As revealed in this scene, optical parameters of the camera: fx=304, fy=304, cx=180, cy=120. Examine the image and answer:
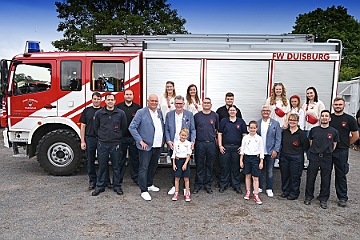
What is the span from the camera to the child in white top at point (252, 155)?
4902 millimetres

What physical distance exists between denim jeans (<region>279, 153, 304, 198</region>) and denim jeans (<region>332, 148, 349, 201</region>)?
0.50m

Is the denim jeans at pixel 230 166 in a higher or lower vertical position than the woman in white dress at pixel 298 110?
lower

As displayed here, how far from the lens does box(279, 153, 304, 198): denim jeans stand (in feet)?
16.3

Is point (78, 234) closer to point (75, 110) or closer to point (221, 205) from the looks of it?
point (221, 205)

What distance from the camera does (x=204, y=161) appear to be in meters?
Result: 5.32

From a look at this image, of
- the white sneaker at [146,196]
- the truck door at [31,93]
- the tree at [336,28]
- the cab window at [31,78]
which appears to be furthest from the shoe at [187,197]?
the tree at [336,28]

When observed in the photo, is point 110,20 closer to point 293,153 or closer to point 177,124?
point 177,124

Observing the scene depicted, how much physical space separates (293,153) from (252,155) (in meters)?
0.67

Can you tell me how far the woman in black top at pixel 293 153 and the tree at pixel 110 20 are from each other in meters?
13.6

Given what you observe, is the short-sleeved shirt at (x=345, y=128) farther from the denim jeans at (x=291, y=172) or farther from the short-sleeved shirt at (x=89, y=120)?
the short-sleeved shirt at (x=89, y=120)

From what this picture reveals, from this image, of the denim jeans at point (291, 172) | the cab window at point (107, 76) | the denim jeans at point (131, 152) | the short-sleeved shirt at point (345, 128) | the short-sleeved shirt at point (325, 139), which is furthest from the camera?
the cab window at point (107, 76)

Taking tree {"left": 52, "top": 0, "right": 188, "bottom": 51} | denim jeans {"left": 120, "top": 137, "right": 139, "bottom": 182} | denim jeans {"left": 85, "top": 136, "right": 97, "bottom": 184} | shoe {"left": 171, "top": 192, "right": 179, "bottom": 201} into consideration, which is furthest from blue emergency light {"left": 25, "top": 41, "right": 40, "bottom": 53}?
tree {"left": 52, "top": 0, "right": 188, "bottom": 51}

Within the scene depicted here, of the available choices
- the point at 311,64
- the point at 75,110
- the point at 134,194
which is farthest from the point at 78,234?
the point at 311,64

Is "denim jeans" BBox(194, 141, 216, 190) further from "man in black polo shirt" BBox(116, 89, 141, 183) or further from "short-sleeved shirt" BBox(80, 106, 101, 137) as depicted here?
"short-sleeved shirt" BBox(80, 106, 101, 137)
